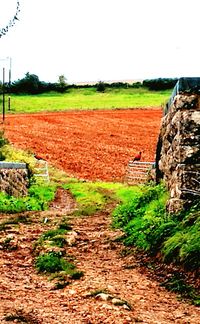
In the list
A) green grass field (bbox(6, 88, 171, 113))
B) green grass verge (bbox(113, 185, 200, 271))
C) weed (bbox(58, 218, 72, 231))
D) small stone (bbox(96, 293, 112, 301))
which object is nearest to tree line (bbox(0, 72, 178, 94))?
green grass field (bbox(6, 88, 171, 113))

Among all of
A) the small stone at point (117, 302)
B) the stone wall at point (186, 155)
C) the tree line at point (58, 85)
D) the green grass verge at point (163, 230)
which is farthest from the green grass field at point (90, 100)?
the small stone at point (117, 302)

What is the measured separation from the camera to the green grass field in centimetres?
6844

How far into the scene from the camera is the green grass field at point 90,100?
68.4 metres

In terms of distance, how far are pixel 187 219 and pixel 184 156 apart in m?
1.13

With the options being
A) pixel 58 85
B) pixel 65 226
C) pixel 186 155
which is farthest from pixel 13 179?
pixel 58 85

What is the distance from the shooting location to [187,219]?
7.19 meters

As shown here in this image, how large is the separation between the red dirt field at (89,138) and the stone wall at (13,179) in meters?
9.10

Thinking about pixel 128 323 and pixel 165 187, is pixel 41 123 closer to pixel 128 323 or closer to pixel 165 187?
pixel 165 187

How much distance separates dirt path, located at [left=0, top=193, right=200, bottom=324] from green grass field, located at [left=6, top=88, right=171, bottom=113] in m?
57.4

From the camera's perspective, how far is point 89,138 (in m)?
43.2

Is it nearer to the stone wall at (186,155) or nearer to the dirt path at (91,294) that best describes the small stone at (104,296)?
the dirt path at (91,294)

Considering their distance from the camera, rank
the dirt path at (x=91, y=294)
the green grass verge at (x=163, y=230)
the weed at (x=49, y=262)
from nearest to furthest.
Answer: the dirt path at (x=91, y=294) < the green grass verge at (x=163, y=230) < the weed at (x=49, y=262)

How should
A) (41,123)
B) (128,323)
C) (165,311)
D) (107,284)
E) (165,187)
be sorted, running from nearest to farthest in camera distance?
(128,323)
(165,311)
(107,284)
(165,187)
(41,123)

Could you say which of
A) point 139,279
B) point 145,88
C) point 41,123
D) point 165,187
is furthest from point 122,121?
point 139,279
